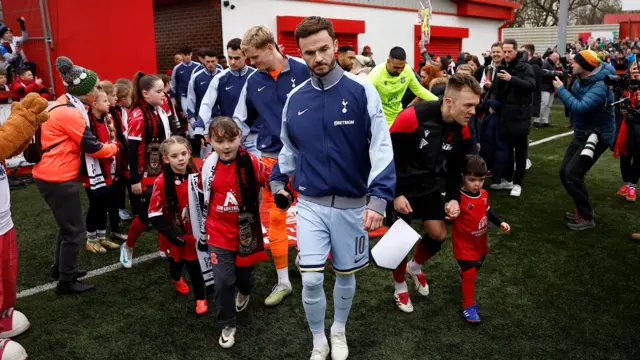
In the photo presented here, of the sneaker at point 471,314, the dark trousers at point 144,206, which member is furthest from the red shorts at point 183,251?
the sneaker at point 471,314

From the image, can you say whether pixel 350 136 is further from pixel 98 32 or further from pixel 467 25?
pixel 467 25

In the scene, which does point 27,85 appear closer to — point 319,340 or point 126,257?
point 126,257

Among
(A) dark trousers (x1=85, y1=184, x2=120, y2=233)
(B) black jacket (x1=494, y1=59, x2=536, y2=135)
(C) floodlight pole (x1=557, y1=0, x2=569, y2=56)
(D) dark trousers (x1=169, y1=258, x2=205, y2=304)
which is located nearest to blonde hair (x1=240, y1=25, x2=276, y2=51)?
(D) dark trousers (x1=169, y1=258, x2=205, y2=304)

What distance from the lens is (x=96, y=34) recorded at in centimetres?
1040

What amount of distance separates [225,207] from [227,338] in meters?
0.94

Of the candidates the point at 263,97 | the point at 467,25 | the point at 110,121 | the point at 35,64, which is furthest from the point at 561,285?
the point at 467,25

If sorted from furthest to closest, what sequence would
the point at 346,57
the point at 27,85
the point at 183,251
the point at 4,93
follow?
the point at 27,85
the point at 4,93
the point at 346,57
the point at 183,251

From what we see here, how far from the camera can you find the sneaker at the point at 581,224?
5958 mm

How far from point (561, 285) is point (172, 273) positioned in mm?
3469

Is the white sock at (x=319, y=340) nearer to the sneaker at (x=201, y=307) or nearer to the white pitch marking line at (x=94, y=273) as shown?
the sneaker at (x=201, y=307)

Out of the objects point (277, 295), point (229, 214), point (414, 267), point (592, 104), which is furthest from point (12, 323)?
point (592, 104)

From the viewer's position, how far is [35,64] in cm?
1052

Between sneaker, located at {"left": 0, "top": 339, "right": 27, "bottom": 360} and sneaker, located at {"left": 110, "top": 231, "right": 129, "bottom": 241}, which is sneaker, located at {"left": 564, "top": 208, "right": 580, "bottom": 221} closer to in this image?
sneaker, located at {"left": 110, "top": 231, "right": 129, "bottom": 241}

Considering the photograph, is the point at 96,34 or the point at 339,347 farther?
the point at 96,34
